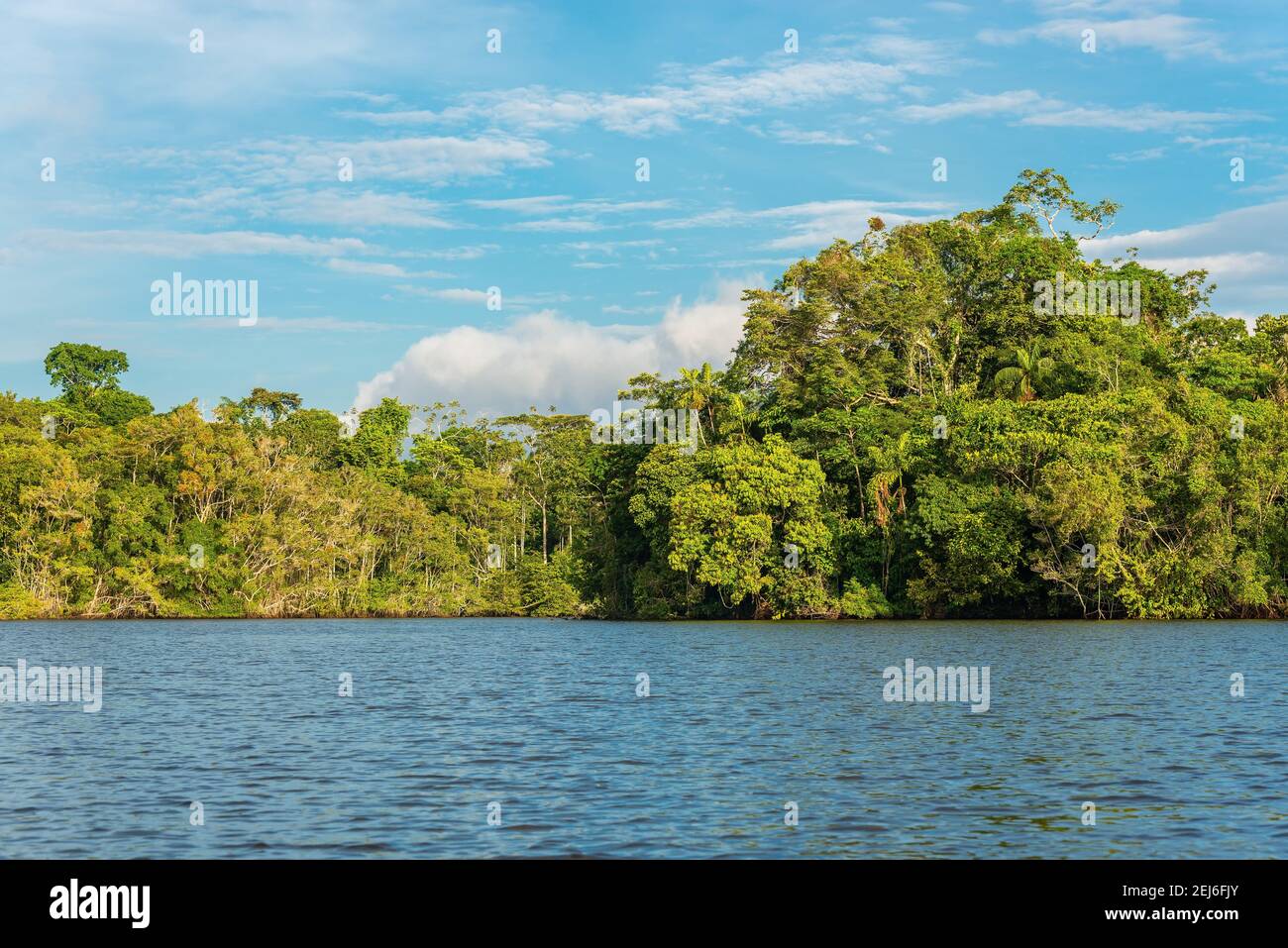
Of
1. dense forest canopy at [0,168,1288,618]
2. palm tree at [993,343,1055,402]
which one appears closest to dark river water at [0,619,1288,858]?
dense forest canopy at [0,168,1288,618]

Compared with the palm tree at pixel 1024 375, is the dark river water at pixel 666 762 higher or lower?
lower

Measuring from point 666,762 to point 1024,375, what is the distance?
53.6m

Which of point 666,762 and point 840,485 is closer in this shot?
point 666,762

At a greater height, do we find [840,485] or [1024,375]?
[1024,375]

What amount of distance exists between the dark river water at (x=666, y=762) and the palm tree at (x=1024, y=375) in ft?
101

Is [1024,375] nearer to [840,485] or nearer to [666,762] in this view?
[840,485]

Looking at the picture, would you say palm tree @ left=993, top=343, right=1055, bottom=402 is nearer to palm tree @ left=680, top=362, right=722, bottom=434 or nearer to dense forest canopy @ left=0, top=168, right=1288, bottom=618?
dense forest canopy @ left=0, top=168, right=1288, bottom=618

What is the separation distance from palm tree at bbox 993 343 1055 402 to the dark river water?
30.7 metres

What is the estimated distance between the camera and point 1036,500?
192ft

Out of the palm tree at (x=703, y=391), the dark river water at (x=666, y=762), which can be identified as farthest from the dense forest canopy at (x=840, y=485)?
the dark river water at (x=666, y=762)

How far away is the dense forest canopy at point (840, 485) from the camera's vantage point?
2357 inches

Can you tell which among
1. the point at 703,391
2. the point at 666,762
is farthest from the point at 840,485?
the point at 666,762

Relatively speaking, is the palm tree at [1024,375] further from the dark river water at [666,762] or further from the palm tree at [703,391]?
the dark river water at [666,762]

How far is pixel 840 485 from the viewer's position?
70.1m
